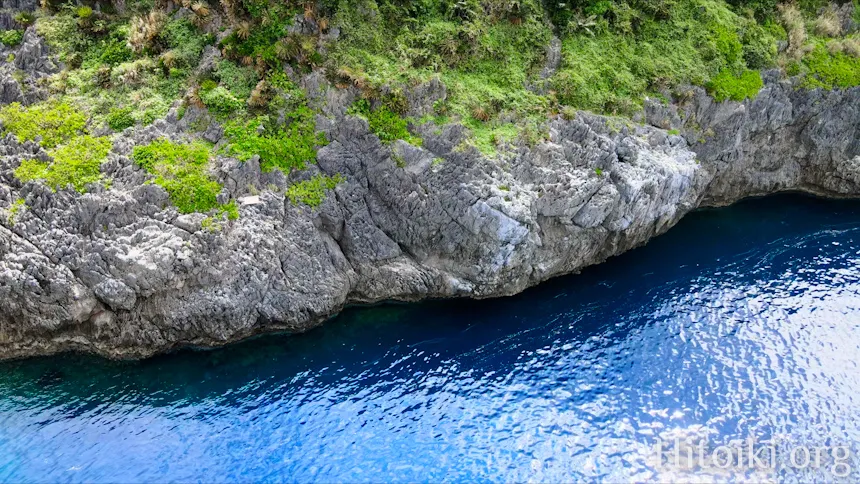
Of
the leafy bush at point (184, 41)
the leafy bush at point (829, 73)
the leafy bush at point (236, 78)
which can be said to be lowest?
the leafy bush at point (829, 73)

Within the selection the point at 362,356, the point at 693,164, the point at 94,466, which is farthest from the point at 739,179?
the point at 94,466

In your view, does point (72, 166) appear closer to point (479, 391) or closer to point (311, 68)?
point (311, 68)

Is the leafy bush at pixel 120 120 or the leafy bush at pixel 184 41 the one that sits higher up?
the leafy bush at pixel 184 41

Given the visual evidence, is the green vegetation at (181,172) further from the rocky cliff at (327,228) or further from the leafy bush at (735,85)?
the leafy bush at (735,85)

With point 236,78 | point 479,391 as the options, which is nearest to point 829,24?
point 479,391

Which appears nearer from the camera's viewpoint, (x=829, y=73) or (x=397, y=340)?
(x=397, y=340)

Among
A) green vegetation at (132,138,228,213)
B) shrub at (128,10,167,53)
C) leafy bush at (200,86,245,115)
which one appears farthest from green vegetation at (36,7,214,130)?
green vegetation at (132,138,228,213)

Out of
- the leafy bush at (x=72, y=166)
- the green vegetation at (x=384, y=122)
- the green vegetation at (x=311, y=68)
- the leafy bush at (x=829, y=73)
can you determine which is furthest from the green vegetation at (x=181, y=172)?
the leafy bush at (x=829, y=73)
